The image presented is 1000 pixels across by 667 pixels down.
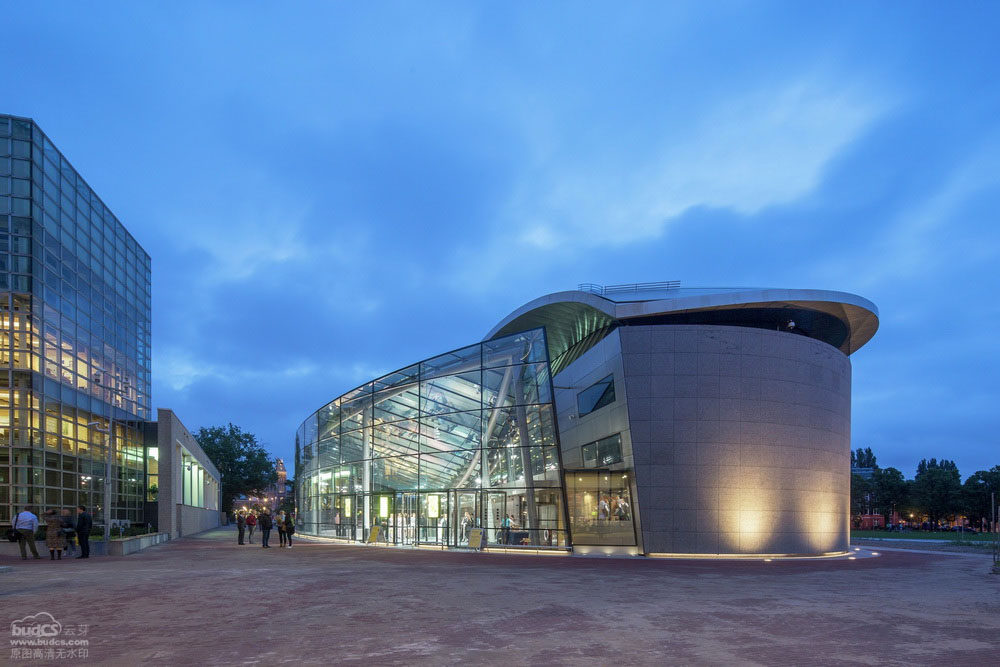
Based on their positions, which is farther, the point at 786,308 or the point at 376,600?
the point at 786,308

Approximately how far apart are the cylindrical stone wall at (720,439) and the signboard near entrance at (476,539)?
6334 millimetres

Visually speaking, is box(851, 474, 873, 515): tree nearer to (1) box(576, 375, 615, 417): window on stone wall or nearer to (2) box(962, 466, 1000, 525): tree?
(2) box(962, 466, 1000, 525): tree

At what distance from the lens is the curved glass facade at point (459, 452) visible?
91.7 ft

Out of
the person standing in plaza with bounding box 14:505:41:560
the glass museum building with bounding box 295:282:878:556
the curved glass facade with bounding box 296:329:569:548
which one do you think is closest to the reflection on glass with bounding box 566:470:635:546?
the glass museum building with bounding box 295:282:878:556

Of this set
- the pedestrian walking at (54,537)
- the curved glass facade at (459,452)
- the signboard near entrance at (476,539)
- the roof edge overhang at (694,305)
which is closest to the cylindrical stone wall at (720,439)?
the roof edge overhang at (694,305)

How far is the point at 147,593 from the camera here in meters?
14.4

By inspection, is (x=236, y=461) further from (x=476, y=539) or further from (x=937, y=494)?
(x=937, y=494)

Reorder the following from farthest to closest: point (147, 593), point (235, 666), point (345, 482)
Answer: point (345, 482) < point (147, 593) < point (235, 666)

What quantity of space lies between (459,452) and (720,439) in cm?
1015

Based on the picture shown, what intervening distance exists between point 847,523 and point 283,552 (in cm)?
2283

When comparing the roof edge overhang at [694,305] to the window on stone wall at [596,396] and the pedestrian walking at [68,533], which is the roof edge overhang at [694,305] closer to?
Answer: the window on stone wall at [596,396]

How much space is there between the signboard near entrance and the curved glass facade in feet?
1.56

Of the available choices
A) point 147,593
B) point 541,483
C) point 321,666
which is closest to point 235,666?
point 321,666

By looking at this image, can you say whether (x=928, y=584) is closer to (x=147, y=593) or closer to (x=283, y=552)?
(x=147, y=593)
